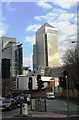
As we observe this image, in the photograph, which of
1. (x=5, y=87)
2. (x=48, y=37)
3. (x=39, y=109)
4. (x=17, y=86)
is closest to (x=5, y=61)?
(x=39, y=109)

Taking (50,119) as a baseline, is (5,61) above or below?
above

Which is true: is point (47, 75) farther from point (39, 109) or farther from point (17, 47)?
point (39, 109)

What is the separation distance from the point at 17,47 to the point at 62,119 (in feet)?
117

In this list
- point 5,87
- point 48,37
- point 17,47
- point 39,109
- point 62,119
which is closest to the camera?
point 62,119

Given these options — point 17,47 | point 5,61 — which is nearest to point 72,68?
point 17,47

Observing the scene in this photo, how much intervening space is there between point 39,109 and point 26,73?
107 metres

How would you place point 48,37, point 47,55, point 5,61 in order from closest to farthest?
point 5,61
point 48,37
point 47,55

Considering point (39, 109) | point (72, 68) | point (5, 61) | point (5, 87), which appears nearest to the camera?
point (5, 61)

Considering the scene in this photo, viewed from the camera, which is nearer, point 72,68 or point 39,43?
point 72,68

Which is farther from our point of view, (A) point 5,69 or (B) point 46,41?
(B) point 46,41

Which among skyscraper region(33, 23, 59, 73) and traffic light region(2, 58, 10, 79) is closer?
traffic light region(2, 58, 10, 79)

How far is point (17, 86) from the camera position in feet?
458

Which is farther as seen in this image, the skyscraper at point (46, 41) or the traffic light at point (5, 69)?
the skyscraper at point (46, 41)

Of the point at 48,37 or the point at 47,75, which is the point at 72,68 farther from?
the point at 47,75
